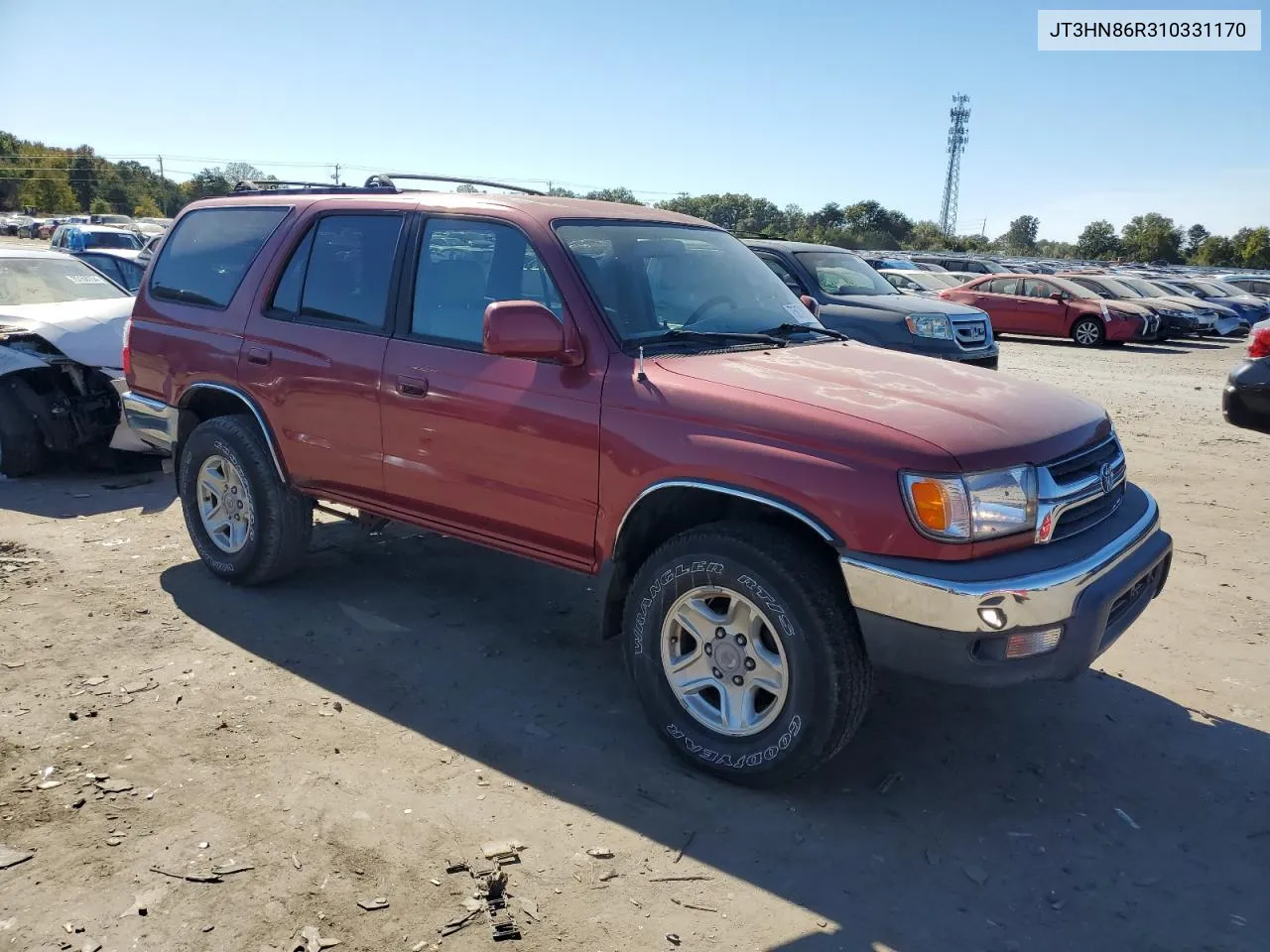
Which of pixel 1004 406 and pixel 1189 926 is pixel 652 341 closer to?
pixel 1004 406

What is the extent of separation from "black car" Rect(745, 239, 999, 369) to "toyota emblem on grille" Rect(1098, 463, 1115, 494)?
21.2ft

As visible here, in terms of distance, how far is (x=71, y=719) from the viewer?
391 centimetres

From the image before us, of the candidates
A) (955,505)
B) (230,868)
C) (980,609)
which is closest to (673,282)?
(955,505)

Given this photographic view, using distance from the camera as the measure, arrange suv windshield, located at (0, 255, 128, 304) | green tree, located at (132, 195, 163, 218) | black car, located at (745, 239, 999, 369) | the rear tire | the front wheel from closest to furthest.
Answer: the rear tire < suv windshield, located at (0, 255, 128, 304) < black car, located at (745, 239, 999, 369) < the front wheel < green tree, located at (132, 195, 163, 218)

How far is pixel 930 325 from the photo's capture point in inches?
415

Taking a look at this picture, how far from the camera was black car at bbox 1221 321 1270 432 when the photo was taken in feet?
22.4

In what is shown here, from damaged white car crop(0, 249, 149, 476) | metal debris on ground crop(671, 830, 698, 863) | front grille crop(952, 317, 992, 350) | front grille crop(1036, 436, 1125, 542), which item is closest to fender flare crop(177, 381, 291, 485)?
metal debris on ground crop(671, 830, 698, 863)

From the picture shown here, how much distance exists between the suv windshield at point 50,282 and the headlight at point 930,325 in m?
7.56

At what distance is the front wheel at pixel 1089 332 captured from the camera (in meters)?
20.7

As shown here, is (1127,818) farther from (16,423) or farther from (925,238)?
(925,238)

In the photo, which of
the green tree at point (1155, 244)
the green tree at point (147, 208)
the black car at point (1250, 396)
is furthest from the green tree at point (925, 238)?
the black car at point (1250, 396)

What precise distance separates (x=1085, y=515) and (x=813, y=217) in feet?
238

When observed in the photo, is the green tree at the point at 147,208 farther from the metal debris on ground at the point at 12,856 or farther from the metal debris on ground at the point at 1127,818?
the metal debris on ground at the point at 1127,818

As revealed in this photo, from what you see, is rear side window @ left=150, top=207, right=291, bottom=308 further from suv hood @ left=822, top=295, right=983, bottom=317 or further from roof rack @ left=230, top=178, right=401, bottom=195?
suv hood @ left=822, top=295, right=983, bottom=317
